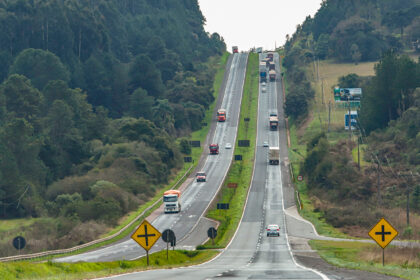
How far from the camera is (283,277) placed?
2956cm

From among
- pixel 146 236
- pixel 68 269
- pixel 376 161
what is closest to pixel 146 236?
pixel 146 236

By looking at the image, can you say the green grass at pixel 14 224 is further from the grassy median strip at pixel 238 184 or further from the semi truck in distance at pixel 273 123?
the semi truck in distance at pixel 273 123

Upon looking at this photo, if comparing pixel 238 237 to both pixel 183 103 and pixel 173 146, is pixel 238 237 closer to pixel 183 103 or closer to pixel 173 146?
pixel 173 146

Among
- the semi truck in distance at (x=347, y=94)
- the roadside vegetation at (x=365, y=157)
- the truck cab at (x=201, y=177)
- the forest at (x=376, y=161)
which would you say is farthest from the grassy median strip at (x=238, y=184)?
the semi truck in distance at (x=347, y=94)

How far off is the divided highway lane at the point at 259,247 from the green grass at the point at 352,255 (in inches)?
121

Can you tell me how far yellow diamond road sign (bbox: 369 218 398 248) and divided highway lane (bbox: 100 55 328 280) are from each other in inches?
153

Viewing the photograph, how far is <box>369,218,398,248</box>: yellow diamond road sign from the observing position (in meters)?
36.0

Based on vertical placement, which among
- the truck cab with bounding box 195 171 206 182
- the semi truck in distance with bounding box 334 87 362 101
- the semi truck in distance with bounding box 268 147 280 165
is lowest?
the truck cab with bounding box 195 171 206 182

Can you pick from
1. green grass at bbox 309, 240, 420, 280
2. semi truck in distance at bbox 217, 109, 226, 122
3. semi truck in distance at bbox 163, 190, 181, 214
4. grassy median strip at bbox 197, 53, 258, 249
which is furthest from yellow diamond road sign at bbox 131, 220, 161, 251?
semi truck in distance at bbox 217, 109, 226, 122

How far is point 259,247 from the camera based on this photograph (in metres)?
69.6

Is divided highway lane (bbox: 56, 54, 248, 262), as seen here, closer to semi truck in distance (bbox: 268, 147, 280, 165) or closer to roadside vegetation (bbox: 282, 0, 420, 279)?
semi truck in distance (bbox: 268, 147, 280, 165)

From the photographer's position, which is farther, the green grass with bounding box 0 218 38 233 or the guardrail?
the green grass with bounding box 0 218 38 233

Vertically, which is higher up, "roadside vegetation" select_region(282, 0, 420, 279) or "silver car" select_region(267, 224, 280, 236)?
"roadside vegetation" select_region(282, 0, 420, 279)

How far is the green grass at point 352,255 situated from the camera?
38.5 meters
